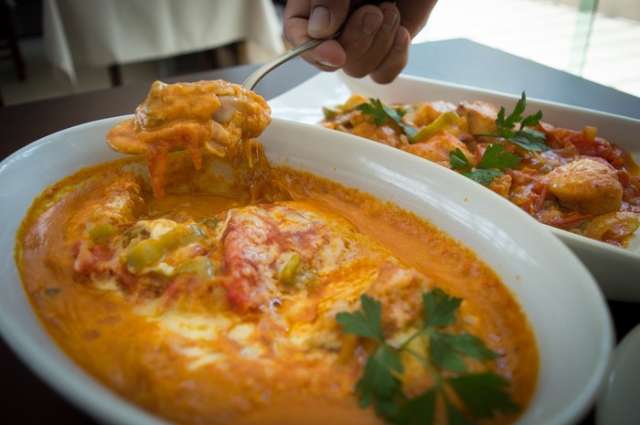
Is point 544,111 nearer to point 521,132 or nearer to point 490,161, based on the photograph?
point 521,132

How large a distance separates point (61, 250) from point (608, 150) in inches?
52.4

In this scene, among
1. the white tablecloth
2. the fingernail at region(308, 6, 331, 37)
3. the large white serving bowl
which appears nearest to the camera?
the large white serving bowl

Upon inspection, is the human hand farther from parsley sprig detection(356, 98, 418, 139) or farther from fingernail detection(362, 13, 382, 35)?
parsley sprig detection(356, 98, 418, 139)

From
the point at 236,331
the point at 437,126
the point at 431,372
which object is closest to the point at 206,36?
the point at 437,126

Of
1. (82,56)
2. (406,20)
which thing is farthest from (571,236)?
(82,56)

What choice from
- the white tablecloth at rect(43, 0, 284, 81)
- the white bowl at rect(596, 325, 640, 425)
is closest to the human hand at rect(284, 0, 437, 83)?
the white bowl at rect(596, 325, 640, 425)

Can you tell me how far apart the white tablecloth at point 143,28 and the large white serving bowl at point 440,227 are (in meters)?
2.34

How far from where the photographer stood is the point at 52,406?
2.45 feet

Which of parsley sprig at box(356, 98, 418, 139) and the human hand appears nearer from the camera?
the human hand

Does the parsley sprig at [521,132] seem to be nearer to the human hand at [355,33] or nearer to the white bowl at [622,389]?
the human hand at [355,33]

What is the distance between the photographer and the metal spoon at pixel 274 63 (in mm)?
1266

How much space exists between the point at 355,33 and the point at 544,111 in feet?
1.93

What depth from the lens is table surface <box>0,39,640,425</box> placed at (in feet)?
2.48

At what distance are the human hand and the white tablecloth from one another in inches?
81.3
